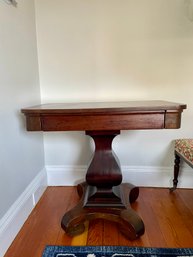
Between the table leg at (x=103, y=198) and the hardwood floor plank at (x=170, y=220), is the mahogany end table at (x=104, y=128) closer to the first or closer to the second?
the table leg at (x=103, y=198)

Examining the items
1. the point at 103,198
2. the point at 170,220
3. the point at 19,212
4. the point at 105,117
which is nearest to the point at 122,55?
the point at 105,117

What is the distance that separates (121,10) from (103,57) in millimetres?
369

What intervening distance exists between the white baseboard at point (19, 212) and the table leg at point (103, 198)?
0.28m

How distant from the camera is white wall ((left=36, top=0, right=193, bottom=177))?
5.22ft

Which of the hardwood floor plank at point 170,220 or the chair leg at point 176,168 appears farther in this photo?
the chair leg at point 176,168

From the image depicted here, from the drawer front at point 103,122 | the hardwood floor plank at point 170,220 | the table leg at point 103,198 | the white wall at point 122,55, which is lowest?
the hardwood floor plank at point 170,220

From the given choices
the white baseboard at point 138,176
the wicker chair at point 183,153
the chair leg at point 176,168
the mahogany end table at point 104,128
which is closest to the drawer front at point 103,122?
the mahogany end table at point 104,128

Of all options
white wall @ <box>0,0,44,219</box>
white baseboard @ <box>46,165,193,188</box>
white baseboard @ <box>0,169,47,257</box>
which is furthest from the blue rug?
white baseboard @ <box>46,165,193,188</box>

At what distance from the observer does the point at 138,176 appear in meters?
1.80

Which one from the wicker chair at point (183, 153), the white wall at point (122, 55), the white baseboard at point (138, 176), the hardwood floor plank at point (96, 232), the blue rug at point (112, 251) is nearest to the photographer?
the blue rug at point (112, 251)

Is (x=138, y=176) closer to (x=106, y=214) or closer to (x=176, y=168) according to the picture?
(x=176, y=168)

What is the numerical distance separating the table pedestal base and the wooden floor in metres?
0.05

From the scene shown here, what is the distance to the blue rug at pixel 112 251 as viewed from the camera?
104 cm

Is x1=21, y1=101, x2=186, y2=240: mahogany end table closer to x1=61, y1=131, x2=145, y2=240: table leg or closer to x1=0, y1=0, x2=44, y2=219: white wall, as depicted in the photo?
x1=61, y1=131, x2=145, y2=240: table leg
